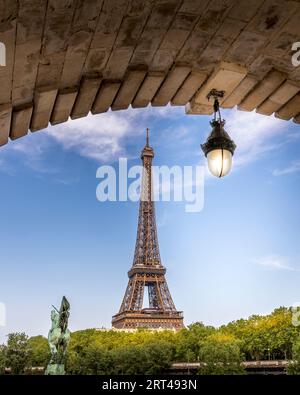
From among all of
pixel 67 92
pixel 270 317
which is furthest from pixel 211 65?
pixel 270 317

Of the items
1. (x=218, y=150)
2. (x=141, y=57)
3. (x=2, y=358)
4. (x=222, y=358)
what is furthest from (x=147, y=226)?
(x=141, y=57)

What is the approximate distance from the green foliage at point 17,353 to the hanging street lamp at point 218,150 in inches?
1828

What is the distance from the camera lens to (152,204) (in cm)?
6153

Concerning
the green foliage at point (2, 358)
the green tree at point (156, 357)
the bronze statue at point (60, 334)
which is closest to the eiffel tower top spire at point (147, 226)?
the green tree at point (156, 357)

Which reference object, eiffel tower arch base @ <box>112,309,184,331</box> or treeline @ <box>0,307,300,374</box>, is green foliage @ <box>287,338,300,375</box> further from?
eiffel tower arch base @ <box>112,309,184,331</box>

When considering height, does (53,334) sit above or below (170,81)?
below

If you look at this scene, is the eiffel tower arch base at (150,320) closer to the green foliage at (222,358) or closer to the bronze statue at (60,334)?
the green foliage at (222,358)

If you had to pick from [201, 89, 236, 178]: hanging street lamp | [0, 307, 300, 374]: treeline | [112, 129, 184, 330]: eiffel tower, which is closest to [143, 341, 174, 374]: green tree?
[0, 307, 300, 374]: treeline

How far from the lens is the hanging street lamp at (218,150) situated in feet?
13.3

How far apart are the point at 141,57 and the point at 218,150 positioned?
110 centimetres

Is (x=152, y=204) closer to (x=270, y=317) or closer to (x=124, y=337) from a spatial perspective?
(x=124, y=337)

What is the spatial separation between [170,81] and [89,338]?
58860 millimetres

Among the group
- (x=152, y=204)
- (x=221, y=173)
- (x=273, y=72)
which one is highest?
(x=152, y=204)

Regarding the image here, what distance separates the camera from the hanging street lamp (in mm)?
4062
